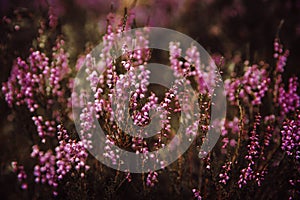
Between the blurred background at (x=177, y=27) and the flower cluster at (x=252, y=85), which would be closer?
the flower cluster at (x=252, y=85)

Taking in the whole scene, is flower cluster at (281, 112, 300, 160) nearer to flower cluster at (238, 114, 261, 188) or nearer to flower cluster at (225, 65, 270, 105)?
flower cluster at (238, 114, 261, 188)

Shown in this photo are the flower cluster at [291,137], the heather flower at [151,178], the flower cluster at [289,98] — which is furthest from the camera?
the flower cluster at [289,98]

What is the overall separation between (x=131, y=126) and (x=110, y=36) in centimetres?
76

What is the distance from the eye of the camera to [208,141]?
2.57m

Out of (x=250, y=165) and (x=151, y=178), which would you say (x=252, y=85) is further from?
(x=151, y=178)

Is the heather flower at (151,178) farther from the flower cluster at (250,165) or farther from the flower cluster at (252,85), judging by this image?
the flower cluster at (252,85)

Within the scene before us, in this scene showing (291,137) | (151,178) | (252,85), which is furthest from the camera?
(252,85)

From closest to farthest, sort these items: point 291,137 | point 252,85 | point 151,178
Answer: point 291,137, point 151,178, point 252,85

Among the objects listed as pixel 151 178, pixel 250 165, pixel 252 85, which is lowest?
pixel 151 178

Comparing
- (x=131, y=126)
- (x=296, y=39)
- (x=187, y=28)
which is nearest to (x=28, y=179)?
(x=131, y=126)

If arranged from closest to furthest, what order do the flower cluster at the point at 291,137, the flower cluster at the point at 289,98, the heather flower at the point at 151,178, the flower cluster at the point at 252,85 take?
the flower cluster at the point at 291,137 → the heather flower at the point at 151,178 → the flower cluster at the point at 289,98 → the flower cluster at the point at 252,85

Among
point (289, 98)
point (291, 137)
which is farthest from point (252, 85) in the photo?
point (291, 137)

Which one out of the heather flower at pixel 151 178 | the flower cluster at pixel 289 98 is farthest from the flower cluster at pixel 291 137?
the heather flower at pixel 151 178

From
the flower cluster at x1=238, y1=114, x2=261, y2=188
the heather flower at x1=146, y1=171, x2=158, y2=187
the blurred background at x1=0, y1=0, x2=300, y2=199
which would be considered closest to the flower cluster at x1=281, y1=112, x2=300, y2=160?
the flower cluster at x1=238, y1=114, x2=261, y2=188
